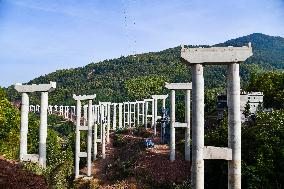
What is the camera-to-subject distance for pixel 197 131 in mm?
17734

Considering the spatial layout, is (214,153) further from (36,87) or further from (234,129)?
(36,87)

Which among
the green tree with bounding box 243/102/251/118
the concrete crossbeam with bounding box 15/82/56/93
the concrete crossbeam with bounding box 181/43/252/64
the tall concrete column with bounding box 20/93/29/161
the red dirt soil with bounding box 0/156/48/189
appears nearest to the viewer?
the red dirt soil with bounding box 0/156/48/189

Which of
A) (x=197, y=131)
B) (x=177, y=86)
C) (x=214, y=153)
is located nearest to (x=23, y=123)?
(x=197, y=131)

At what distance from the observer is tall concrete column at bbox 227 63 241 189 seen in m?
17.7

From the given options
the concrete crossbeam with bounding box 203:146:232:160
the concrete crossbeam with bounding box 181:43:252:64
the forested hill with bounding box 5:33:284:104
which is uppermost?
the forested hill with bounding box 5:33:284:104

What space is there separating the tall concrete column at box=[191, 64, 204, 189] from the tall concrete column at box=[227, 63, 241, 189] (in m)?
1.27

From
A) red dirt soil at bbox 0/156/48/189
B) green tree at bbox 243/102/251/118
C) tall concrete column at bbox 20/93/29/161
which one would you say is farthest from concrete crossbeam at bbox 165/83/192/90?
red dirt soil at bbox 0/156/48/189

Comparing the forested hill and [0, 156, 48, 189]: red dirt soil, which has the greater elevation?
the forested hill

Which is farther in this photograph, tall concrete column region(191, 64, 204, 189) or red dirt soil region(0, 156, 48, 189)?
tall concrete column region(191, 64, 204, 189)

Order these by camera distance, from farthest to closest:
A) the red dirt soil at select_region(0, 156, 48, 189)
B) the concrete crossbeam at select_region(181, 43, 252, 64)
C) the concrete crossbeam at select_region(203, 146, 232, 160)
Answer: the concrete crossbeam at select_region(181, 43, 252, 64)
the concrete crossbeam at select_region(203, 146, 232, 160)
the red dirt soil at select_region(0, 156, 48, 189)

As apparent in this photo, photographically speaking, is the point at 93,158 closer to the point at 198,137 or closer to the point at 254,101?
the point at 254,101

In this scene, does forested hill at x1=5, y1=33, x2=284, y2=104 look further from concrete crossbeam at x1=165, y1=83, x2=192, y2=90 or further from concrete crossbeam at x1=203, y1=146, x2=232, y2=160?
concrete crossbeam at x1=203, y1=146, x2=232, y2=160

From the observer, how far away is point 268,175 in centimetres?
2486

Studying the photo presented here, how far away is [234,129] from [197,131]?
163 cm
